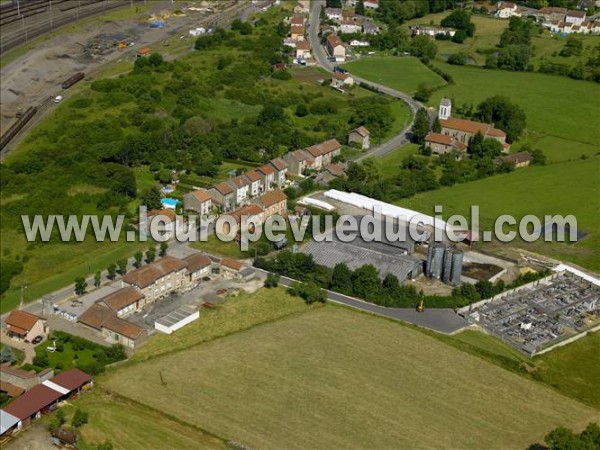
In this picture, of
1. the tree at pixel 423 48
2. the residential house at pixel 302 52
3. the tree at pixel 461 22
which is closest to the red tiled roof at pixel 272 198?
the residential house at pixel 302 52

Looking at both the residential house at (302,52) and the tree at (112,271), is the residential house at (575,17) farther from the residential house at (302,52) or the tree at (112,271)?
the tree at (112,271)

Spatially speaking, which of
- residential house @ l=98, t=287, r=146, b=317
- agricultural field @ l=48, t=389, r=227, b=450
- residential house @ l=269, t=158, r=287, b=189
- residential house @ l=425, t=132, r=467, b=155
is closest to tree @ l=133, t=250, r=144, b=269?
residential house @ l=98, t=287, r=146, b=317

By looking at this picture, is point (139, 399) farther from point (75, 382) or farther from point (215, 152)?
point (215, 152)

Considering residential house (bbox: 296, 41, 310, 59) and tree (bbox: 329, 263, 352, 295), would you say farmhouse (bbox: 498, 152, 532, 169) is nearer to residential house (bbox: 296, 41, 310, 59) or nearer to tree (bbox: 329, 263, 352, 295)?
tree (bbox: 329, 263, 352, 295)

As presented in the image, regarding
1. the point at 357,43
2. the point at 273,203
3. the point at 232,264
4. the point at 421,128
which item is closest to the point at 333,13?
the point at 357,43

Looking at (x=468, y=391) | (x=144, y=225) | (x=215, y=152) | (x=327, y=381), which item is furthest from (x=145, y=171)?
(x=468, y=391)

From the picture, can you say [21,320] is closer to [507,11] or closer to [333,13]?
[333,13]
